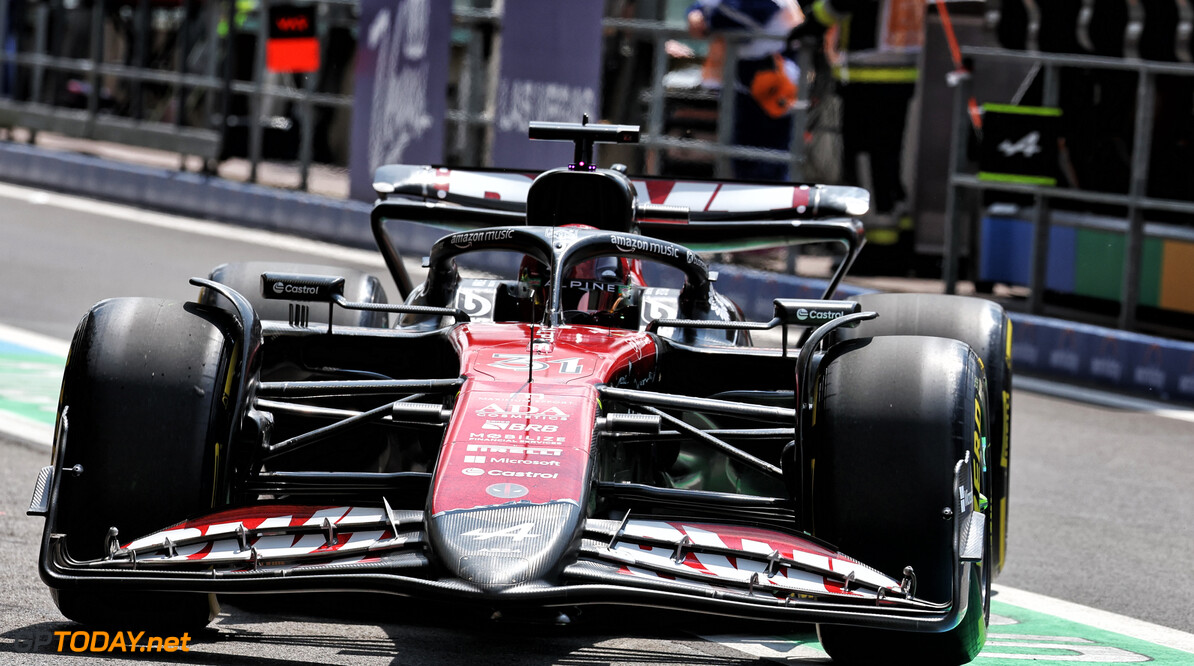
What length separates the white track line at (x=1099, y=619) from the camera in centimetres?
566

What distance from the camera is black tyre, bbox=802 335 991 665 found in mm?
4570

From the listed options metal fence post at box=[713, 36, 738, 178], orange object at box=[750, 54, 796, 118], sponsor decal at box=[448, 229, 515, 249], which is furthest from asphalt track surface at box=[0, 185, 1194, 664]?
orange object at box=[750, 54, 796, 118]

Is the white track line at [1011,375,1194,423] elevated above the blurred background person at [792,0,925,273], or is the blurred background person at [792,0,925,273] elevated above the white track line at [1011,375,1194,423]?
the blurred background person at [792,0,925,273]

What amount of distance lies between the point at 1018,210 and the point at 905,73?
2.00 m

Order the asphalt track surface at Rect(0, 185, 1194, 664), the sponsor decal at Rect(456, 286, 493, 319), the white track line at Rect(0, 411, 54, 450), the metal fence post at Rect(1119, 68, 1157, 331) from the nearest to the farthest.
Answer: the asphalt track surface at Rect(0, 185, 1194, 664), the sponsor decal at Rect(456, 286, 493, 319), the white track line at Rect(0, 411, 54, 450), the metal fence post at Rect(1119, 68, 1157, 331)

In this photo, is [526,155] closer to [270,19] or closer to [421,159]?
[421,159]

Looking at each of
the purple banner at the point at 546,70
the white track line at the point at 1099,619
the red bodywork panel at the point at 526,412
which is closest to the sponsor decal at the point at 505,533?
the red bodywork panel at the point at 526,412

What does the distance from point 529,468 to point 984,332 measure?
217 cm

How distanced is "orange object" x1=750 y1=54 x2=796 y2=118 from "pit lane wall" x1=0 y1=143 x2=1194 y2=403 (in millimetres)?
1468

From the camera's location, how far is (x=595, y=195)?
21.0ft

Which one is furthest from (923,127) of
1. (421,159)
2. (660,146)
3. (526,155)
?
(421,159)

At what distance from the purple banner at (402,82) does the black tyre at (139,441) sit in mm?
10737

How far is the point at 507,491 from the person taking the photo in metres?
4.47

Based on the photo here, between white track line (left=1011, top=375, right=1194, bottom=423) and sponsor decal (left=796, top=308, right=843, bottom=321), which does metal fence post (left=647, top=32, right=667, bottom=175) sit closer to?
white track line (left=1011, top=375, right=1194, bottom=423)
